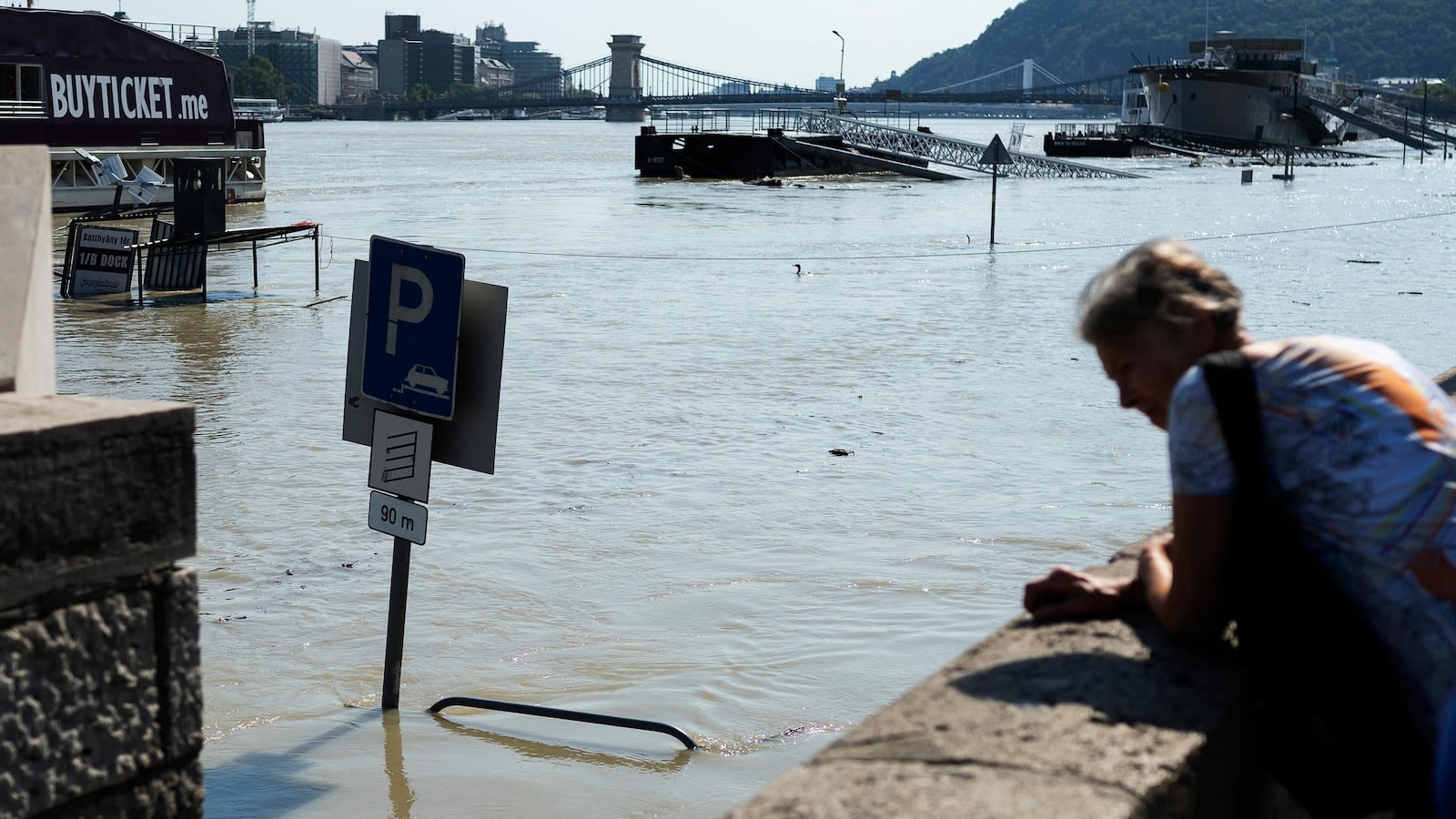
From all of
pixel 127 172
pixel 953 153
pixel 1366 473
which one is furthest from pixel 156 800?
pixel 953 153

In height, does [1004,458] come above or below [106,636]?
below

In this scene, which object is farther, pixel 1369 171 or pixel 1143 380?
pixel 1369 171

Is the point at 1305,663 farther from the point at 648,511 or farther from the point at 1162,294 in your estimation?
the point at 648,511

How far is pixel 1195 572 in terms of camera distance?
2.42 metres

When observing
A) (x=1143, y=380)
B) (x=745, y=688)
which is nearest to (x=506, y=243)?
(x=745, y=688)

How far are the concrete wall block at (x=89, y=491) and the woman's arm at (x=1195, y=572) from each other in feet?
4.93

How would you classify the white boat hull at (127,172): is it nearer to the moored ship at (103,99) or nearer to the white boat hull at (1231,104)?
the moored ship at (103,99)

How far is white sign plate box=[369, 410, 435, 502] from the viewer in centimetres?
533

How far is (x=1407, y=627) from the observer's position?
7.47ft

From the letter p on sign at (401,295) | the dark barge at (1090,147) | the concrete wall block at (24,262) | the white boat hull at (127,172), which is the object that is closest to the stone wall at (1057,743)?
the concrete wall block at (24,262)

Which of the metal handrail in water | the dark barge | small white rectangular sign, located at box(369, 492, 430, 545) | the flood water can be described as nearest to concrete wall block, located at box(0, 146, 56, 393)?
the flood water

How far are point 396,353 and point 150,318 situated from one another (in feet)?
44.9

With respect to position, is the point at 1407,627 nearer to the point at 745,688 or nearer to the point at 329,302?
the point at 745,688

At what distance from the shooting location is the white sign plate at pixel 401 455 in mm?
5332
